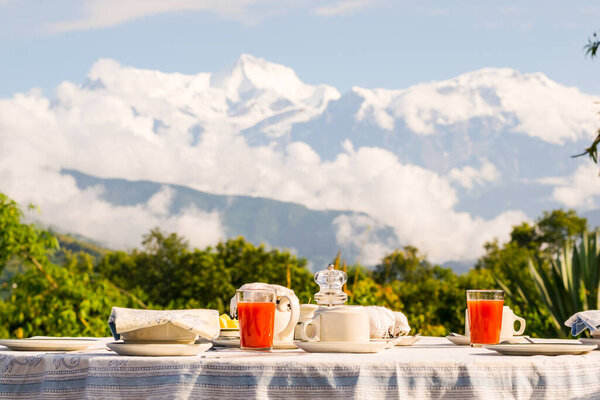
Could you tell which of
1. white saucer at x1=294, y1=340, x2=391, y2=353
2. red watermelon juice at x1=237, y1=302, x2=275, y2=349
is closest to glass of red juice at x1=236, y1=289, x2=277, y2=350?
red watermelon juice at x1=237, y1=302, x2=275, y2=349

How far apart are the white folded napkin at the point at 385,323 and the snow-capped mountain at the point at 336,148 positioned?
105m

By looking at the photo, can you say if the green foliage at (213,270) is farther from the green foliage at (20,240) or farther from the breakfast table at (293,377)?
the breakfast table at (293,377)

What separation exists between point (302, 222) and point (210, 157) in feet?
64.2

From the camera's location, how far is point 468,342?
2.03 meters


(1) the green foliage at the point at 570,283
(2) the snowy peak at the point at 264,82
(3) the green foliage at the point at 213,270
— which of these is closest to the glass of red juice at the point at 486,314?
(1) the green foliage at the point at 570,283

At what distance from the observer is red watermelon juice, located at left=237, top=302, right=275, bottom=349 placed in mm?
1695

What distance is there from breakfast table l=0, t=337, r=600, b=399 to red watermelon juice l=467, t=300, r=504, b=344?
0.35 meters

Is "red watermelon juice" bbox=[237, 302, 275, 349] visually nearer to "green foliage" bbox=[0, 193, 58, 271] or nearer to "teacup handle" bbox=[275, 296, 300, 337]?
"teacup handle" bbox=[275, 296, 300, 337]

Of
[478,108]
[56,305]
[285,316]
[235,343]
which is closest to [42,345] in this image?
[235,343]

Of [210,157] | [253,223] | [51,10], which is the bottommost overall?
[253,223]

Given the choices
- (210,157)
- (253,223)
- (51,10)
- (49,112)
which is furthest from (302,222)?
(51,10)

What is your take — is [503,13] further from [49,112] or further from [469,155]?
[49,112]

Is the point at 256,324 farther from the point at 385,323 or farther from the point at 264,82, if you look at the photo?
the point at 264,82

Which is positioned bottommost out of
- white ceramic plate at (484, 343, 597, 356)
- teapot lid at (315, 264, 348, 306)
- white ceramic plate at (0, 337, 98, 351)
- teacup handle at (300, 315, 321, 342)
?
white ceramic plate at (0, 337, 98, 351)
